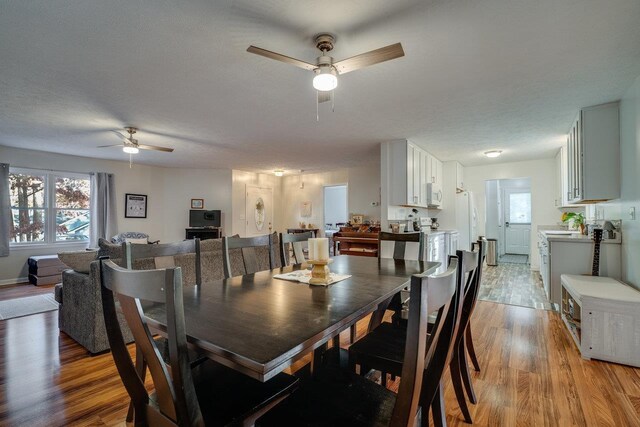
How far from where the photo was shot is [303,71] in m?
2.53

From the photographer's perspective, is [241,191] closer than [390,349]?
No

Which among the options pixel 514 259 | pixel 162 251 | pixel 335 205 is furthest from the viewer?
pixel 335 205

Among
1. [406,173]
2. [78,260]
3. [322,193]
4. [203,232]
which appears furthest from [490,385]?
[203,232]

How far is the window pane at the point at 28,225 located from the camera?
18.2ft

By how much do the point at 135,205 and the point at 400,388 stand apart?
7.60 m

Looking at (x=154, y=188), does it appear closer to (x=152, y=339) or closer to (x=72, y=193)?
(x=72, y=193)

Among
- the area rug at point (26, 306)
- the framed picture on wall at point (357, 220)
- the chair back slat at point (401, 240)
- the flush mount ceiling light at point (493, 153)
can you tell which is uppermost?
the flush mount ceiling light at point (493, 153)

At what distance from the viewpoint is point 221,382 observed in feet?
3.92

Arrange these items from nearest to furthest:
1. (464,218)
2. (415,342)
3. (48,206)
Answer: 1. (415,342)
2. (48,206)
3. (464,218)

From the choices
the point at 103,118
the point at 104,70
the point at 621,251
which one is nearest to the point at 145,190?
the point at 103,118

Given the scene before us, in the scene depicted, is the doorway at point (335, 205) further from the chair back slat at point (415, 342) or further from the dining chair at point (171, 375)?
the chair back slat at point (415, 342)

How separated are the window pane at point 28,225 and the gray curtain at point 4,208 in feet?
0.85

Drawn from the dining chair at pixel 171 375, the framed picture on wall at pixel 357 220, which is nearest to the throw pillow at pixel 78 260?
the dining chair at pixel 171 375

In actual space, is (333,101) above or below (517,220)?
above
